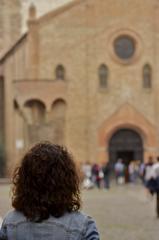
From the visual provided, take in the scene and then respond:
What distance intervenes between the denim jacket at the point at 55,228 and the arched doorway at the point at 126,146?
4125 centimetres

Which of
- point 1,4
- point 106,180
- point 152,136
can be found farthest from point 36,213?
point 1,4

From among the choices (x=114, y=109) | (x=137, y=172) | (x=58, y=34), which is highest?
(x=58, y=34)

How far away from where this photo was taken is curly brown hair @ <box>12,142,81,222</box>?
12.3 feet

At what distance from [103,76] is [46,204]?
139 feet

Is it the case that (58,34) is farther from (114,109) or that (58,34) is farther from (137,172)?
(137,172)

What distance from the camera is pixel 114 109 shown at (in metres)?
45.5

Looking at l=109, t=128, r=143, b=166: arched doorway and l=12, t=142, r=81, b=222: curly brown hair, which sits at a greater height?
l=12, t=142, r=81, b=222: curly brown hair

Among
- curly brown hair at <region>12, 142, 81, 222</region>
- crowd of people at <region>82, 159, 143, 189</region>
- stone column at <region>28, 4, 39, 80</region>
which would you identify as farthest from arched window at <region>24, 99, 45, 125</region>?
curly brown hair at <region>12, 142, 81, 222</region>

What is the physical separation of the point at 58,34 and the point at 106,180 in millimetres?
11252

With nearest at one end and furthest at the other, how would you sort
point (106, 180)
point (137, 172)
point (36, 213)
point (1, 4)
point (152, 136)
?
point (36, 213), point (106, 180), point (137, 172), point (152, 136), point (1, 4)

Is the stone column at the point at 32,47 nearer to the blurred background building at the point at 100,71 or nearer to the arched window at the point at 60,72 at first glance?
the blurred background building at the point at 100,71

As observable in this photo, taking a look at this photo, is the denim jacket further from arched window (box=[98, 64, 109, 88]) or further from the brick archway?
arched window (box=[98, 64, 109, 88])

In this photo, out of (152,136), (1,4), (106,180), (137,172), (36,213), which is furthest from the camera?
(1,4)

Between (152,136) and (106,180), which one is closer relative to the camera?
(106,180)
